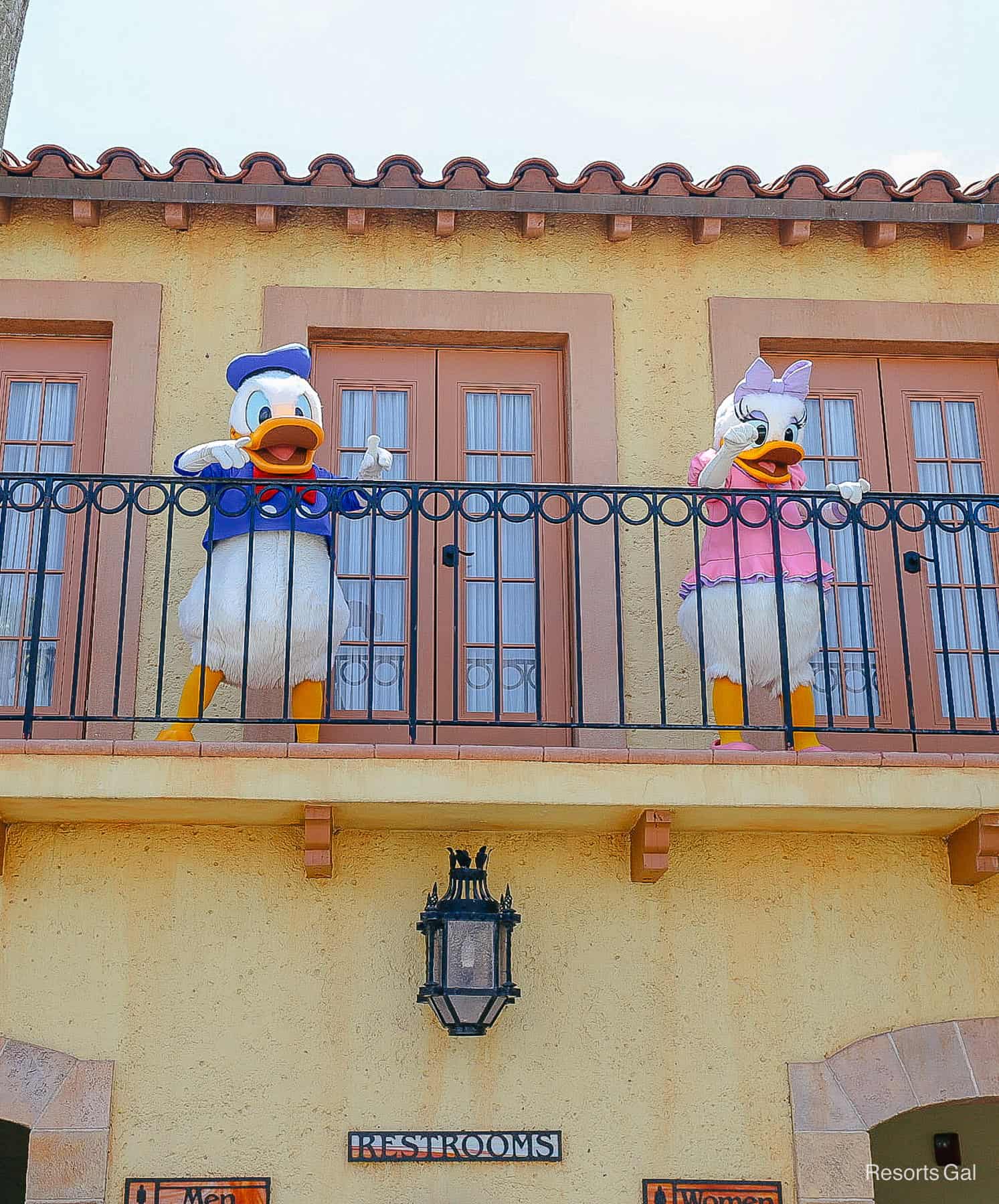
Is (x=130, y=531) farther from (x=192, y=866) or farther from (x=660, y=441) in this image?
(x=660, y=441)

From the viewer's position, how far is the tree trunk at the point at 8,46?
217 inches

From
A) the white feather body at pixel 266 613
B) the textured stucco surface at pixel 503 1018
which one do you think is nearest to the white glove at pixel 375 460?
the white feather body at pixel 266 613

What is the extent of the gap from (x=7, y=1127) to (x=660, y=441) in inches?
237

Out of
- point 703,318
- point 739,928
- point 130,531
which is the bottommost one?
point 739,928

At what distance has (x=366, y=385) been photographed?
8242 mm

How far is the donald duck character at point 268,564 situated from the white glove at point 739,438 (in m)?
1.55

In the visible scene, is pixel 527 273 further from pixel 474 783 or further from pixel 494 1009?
pixel 494 1009

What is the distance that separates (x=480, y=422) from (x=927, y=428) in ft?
7.80

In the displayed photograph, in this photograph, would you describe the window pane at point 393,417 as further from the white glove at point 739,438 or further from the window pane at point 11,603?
the window pane at point 11,603

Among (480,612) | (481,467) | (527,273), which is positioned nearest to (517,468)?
(481,467)

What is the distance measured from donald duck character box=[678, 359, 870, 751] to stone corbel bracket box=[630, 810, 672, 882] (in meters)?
0.50

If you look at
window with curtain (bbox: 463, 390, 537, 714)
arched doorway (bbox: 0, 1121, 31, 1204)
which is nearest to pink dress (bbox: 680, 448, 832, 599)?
window with curtain (bbox: 463, 390, 537, 714)

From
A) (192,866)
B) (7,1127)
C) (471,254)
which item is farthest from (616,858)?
(7,1127)

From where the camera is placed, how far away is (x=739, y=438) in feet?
23.4
